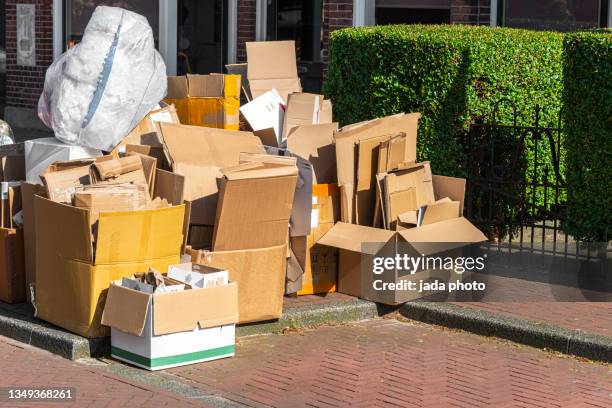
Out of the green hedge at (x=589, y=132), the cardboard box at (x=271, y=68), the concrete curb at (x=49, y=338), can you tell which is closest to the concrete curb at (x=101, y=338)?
the concrete curb at (x=49, y=338)

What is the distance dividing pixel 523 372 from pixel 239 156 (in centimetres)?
231

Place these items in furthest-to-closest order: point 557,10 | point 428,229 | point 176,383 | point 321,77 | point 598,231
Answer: point 321,77 → point 557,10 → point 598,231 → point 428,229 → point 176,383

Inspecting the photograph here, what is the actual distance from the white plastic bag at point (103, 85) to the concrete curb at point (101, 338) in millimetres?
1339

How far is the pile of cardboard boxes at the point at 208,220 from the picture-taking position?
20.2 feet

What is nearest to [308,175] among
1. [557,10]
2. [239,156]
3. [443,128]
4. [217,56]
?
[239,156]

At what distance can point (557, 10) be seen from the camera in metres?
11.2

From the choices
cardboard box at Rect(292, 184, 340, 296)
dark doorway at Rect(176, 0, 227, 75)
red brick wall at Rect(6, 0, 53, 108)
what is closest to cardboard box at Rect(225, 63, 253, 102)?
cardboard box at Rect(292, 184, 340, 296)

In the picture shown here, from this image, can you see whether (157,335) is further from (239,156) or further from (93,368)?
(239,156)

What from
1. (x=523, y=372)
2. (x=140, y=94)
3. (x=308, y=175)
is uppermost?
(x=140, y=94)

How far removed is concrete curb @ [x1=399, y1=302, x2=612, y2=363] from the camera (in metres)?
6.52

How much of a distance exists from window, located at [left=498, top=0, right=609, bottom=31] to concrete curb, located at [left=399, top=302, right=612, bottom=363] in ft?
→ 15.9

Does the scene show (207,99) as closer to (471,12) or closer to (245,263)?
(245,263)

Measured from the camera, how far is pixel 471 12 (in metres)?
11.3

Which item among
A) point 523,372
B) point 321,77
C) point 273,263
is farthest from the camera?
point 321,77
